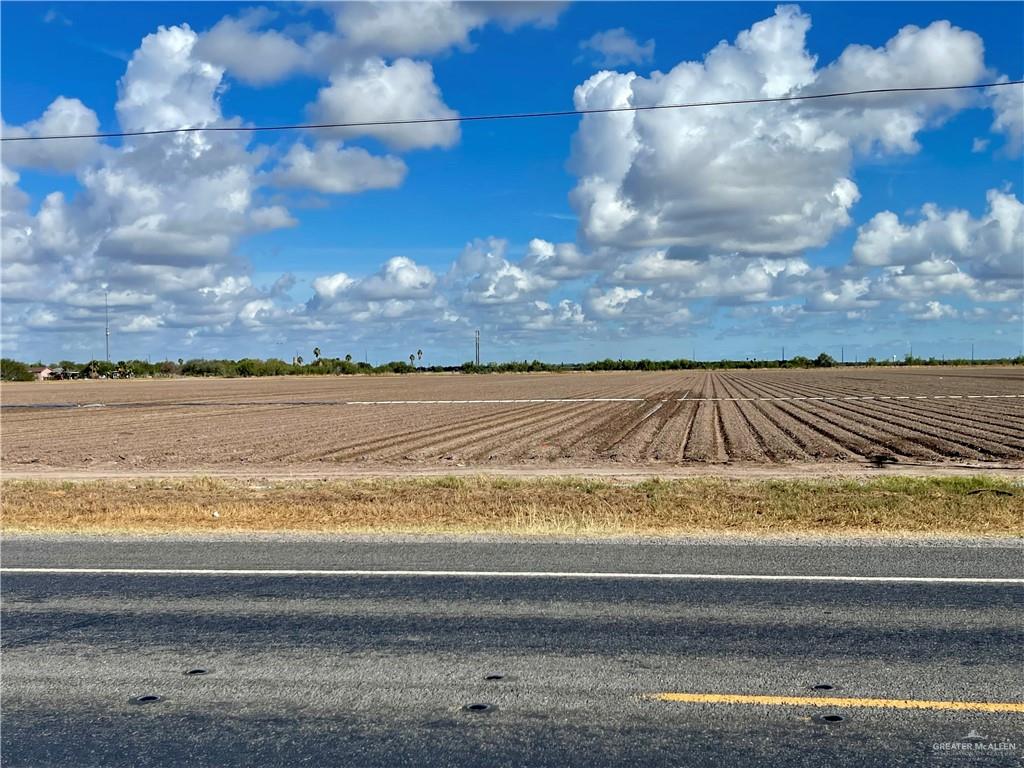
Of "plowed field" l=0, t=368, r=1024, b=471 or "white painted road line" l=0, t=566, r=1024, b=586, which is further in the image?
"plowed field" l=0, t=368, r=1024, b=471

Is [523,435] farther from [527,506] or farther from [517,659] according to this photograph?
[517,659]

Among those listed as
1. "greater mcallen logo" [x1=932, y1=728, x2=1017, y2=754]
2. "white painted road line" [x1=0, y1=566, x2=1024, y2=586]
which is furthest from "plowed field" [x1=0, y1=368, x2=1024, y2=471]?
Result: "greater mcallen logo" [x1=932, y1=728, x2=1017, y2=754]

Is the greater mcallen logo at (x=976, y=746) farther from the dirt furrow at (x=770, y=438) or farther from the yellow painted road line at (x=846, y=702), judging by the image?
the dirt furrow at (x=770, y=438)

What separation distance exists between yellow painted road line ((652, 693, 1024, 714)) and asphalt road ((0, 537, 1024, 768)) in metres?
0.03

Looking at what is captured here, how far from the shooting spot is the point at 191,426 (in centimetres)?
4547

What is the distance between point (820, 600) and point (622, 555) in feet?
9.36

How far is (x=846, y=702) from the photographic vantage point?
6.12m

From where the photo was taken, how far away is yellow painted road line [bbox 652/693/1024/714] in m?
6.00

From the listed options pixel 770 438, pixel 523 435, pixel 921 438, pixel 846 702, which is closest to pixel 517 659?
pixel 846 702

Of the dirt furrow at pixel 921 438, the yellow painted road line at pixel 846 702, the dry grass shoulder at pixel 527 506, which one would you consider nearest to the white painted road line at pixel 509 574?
the dry grass shoulder at pixel 527 506

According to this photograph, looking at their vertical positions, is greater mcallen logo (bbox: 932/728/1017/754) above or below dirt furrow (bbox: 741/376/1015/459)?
above

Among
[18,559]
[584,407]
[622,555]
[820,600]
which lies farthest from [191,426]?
[820,600]

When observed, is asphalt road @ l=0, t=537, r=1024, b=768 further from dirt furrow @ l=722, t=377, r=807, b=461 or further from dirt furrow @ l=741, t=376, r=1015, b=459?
dirt furrow @ l=741, t=376, r=1015, b=459

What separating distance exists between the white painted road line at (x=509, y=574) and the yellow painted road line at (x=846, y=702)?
340 centimetres
